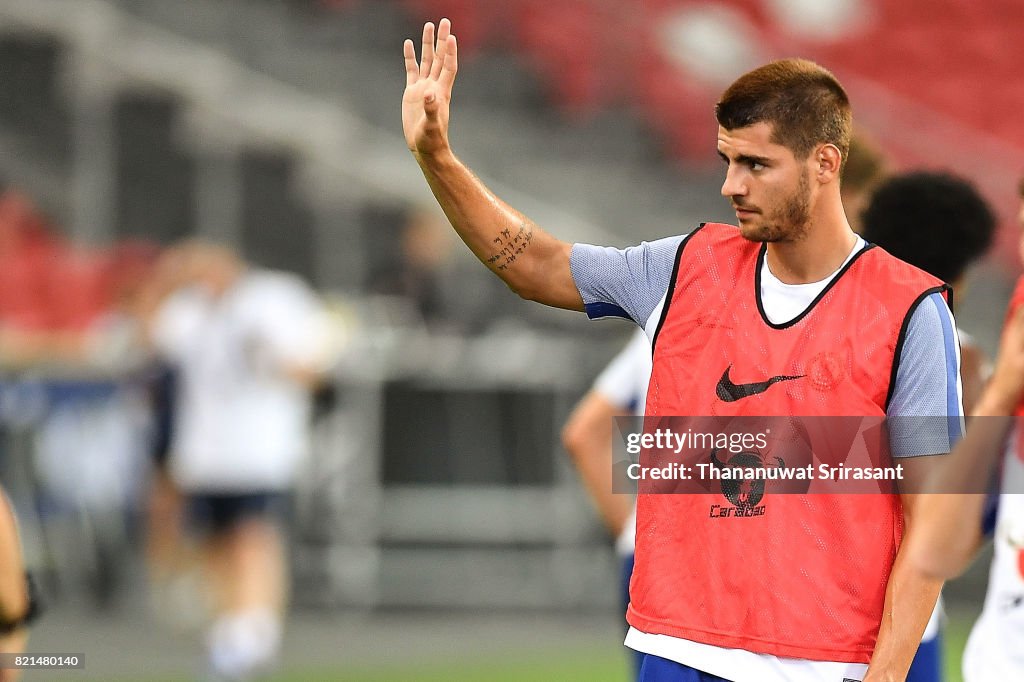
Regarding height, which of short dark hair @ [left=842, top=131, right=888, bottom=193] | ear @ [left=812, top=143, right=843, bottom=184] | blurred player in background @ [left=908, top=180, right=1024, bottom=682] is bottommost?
blurred player in background @ [left=908, top=180, right=1024, bottom=682]

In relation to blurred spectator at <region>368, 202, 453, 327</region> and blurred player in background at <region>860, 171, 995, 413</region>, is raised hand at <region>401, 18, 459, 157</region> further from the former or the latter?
blurred spectator at <region>368, 202, 453, 327</region>

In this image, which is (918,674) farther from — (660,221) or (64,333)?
(660,221)

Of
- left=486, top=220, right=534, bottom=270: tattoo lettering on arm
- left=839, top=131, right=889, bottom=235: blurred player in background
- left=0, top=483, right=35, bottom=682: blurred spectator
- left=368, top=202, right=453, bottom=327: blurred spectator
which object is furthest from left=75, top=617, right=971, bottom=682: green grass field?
left=486, top=220, right=534, bottom=270: tattoo lettering on arm

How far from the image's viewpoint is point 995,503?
12.4 ft

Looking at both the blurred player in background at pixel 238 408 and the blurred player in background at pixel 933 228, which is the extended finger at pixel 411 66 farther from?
the blurred player in background at pixel 238 408

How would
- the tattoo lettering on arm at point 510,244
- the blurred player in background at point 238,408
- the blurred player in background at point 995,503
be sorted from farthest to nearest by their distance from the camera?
the blurred player in background at point 238,408
the tattoo lettering on arm at point 510,244
the blurred player in background at point 995,503

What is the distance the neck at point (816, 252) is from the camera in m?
3.88

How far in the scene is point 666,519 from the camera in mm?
3939

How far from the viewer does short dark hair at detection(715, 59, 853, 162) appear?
383 cm

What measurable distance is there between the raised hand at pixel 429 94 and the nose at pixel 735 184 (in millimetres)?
720

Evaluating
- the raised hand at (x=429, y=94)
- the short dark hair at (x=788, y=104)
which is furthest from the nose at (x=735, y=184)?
the raised hand at (x=429, y=94)

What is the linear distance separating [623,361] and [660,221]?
10704 mm

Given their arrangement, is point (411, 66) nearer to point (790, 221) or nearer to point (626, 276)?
point (626, 276)

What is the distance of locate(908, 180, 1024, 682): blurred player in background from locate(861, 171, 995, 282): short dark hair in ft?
2.45
